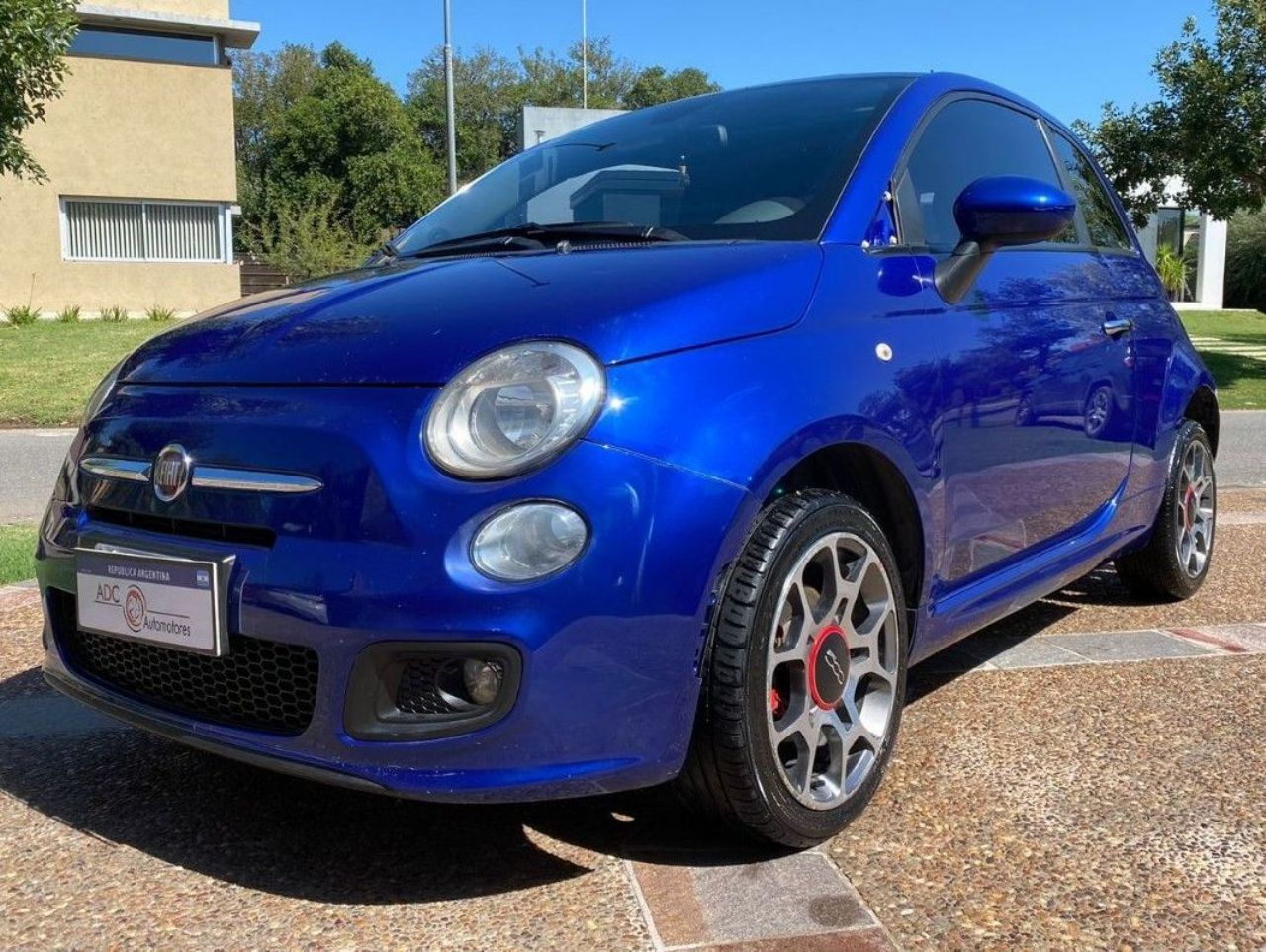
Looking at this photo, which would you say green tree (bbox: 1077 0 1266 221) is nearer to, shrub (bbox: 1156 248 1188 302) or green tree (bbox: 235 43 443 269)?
shrub (bbox: 1156 248 1188 302)

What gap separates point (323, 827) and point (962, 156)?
2373 mm

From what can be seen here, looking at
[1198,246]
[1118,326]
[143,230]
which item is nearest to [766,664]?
[1118,326]

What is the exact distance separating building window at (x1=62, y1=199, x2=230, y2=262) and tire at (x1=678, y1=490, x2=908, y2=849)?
2160 cm

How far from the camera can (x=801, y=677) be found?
2.41 metres

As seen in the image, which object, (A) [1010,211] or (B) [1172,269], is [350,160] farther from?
(A) [1010,211]

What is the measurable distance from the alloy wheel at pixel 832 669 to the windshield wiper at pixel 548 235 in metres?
0.84

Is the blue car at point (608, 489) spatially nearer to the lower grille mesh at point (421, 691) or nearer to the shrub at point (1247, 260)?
the lower grille mesh at point (421, 691)

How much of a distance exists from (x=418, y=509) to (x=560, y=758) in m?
0.48

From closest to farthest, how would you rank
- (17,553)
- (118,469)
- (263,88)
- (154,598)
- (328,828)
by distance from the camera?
(154,598) → (118,469) → (328,828) → (17,553) → (263,88)

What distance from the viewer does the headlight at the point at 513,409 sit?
2055 millimetres

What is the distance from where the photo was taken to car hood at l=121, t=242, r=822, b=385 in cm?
219

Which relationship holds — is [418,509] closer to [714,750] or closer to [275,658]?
[275,658]

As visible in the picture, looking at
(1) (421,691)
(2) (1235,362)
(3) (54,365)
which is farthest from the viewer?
(2) (1235,362)

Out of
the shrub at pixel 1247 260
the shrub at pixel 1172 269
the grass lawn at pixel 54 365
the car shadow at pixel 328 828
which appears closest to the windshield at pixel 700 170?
the car shadow at pixel 328 828
